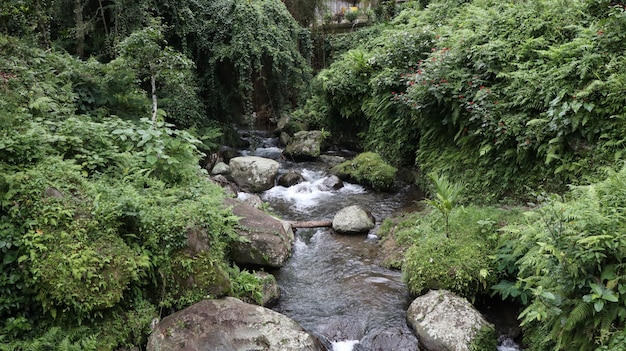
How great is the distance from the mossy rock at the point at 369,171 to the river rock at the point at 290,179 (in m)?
1.24

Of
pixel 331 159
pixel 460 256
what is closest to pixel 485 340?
pixel 460 256

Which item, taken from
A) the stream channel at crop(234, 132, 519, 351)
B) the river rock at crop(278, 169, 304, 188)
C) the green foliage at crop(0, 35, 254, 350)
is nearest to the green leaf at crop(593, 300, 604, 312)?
the stream channel at crop(234, 132, 519, 351)

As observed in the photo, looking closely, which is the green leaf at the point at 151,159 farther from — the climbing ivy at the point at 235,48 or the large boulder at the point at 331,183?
the climbing ivy at the point at 235,48

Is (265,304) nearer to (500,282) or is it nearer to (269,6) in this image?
(500,282)

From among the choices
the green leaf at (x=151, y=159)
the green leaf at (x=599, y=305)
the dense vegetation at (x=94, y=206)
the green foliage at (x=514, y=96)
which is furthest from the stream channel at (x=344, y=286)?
the green leaf at (x=151, y=159)

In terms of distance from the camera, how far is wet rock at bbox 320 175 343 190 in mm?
11711

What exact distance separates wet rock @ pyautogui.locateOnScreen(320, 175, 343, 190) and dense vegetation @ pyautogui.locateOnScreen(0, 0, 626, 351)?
59 cm

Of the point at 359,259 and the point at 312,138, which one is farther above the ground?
the point at 312,138

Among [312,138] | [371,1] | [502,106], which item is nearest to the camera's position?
[502,106]

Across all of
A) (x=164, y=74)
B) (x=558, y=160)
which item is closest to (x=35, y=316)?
(x=164, y=74)

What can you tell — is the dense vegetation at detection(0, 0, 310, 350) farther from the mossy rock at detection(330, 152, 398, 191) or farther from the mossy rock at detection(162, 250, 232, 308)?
the mossy rock at detection(330, 152, 398, 191)

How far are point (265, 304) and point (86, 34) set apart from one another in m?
10.4

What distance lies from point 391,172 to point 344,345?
21.8ft

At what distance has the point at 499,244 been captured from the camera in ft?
19.6
